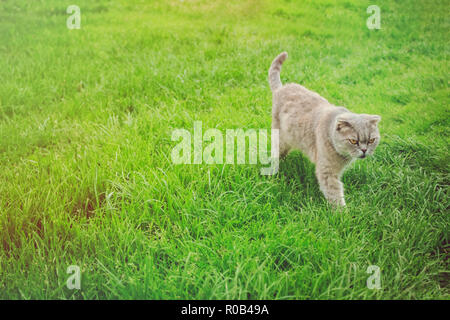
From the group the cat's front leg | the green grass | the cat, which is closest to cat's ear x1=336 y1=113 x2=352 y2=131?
the cat

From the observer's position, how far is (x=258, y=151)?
2842 millimetres

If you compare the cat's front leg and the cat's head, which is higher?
the cat's head

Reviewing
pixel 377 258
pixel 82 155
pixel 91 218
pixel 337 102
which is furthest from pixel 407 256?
pixel 82 155

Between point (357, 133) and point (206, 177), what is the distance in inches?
49.3

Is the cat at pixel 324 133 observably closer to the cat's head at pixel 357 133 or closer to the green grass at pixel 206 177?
the cat's head at pixel 357 133

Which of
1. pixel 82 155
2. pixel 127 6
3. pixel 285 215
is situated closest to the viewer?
pixel 285 215

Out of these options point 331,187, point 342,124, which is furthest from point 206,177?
point 342,124

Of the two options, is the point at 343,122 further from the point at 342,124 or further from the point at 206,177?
the point at 206,177

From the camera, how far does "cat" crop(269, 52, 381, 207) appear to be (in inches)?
89.1

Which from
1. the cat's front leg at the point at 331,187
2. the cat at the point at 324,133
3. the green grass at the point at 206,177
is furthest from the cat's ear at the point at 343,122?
the green grass at the point at 206,177

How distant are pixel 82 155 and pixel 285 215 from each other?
195 cm

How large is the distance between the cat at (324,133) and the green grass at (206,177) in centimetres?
17

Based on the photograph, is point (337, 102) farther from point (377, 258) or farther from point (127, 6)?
point (127, 6)

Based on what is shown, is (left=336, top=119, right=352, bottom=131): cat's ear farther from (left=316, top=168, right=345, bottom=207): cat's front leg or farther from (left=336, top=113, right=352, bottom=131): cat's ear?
(left=316, top=168, right=345, bottom=207): cat's front leg
